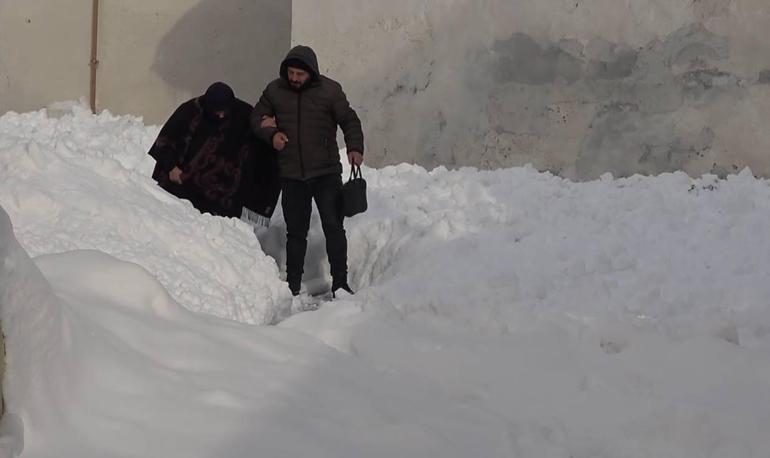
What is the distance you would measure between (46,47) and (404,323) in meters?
8.91

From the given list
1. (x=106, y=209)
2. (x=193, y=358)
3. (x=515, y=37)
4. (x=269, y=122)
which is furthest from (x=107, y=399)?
(x=515, y=37)

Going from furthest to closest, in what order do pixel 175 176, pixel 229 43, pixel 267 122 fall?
pixel 229 43, pixel 175 176, pixel 267 122

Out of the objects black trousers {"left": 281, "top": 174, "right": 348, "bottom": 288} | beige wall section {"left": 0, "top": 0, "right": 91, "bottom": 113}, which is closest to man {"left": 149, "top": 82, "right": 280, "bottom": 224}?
black trousers {"left": 281, "top": 174, "right": 348, "bottom": 288}

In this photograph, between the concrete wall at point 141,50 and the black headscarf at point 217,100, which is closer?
the black headscarf at point 217,100

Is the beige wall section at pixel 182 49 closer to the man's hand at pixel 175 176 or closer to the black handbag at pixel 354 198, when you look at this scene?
the man's hand at pixel 175 176

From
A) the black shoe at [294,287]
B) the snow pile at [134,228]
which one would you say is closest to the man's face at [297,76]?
the snow pile at [134,228]

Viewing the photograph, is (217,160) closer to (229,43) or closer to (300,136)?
(300,136)

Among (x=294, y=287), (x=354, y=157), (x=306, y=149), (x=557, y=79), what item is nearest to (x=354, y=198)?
(x=354, y=157)

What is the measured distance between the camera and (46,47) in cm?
1232

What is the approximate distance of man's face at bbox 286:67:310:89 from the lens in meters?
5.99

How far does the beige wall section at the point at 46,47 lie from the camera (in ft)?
40.3

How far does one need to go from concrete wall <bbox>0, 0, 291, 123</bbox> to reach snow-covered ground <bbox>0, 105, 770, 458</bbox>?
17.6ft

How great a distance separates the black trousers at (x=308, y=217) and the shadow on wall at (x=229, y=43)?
605cm

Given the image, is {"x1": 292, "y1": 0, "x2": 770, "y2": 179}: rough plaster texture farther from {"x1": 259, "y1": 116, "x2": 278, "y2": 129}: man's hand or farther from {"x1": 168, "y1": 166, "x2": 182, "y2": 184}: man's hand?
{"x1": 168, "y1": 166, "x2": 182, "y2": 184}: man's hand
